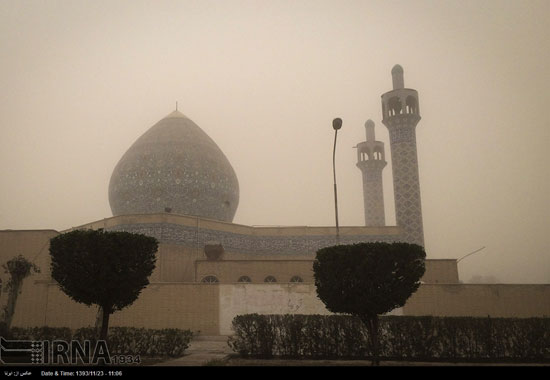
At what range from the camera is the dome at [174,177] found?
26203 millimetres

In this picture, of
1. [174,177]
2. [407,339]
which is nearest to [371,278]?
[407,339]

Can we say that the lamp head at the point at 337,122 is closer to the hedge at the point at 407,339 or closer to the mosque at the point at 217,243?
the hedge at the point at 407,339

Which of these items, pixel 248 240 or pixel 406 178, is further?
pixel 406 178

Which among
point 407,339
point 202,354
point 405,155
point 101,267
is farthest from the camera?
point 405,155

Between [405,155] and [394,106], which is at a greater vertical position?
[394,106]

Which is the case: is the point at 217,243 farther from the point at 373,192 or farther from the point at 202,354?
the point at 373,192

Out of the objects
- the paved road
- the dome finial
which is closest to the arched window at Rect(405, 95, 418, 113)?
the dome finial

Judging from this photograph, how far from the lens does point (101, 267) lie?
9.53 meters

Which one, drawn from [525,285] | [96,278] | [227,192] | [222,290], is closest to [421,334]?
[96,278]

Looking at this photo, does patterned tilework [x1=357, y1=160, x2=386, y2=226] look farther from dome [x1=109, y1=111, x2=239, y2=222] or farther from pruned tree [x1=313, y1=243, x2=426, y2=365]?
pruned tree [x1=313, y1=243, x2=426, y2=365]

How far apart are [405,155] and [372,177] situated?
6.64 m

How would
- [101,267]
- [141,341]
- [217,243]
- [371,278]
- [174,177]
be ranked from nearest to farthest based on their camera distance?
[101,267] → [371,278] → [141,341] → [217,243] → [174,177]

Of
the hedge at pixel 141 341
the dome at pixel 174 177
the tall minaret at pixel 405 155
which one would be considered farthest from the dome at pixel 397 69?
the hedge at pixel 141 341

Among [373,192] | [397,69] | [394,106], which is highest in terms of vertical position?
[397,69]
